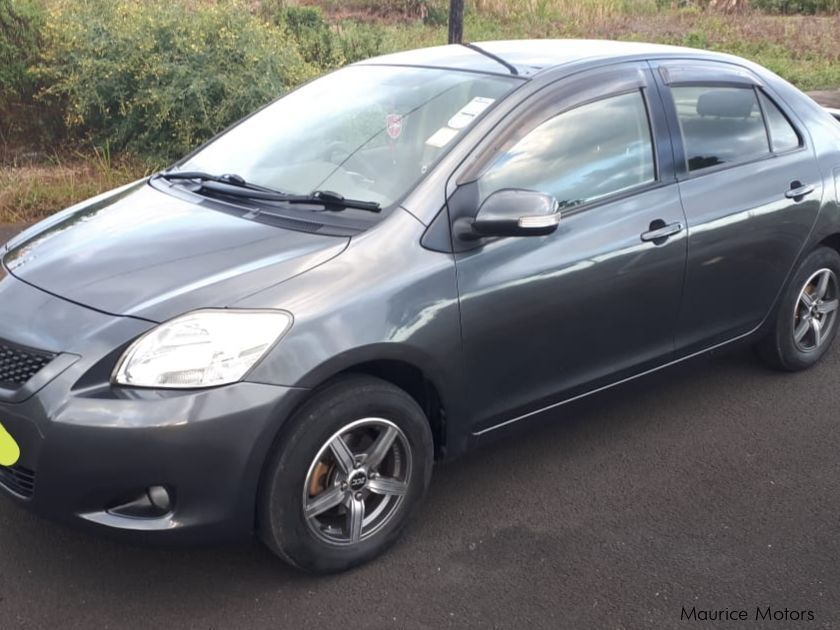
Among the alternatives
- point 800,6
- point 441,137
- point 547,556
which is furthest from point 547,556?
point 800,6

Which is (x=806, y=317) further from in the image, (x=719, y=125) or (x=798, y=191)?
(x=719, y=125)

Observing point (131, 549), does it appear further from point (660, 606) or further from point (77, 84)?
point (77, 84)

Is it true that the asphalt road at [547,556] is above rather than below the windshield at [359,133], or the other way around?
below

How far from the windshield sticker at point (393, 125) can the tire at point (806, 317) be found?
211 centimetres

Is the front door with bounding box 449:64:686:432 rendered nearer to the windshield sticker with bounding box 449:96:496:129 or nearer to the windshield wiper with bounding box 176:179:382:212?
the windshield sticker with bounding box 449:96:496:129

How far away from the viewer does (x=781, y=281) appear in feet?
14.5

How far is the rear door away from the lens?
13.1 feet

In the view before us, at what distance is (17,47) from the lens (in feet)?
27.5

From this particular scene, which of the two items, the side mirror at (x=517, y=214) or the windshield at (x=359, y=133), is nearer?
the side mirror at (x=517, y=214)

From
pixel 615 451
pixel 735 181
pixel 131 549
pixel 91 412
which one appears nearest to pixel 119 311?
pixel 91 412

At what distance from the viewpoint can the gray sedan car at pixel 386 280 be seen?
276 cm

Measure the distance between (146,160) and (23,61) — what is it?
1.76m

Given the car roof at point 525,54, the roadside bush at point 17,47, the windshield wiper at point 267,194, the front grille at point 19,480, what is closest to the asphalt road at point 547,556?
the front grille at point 19,480

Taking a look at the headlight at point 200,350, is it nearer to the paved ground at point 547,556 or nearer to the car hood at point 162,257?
the car hood at point 162,257
